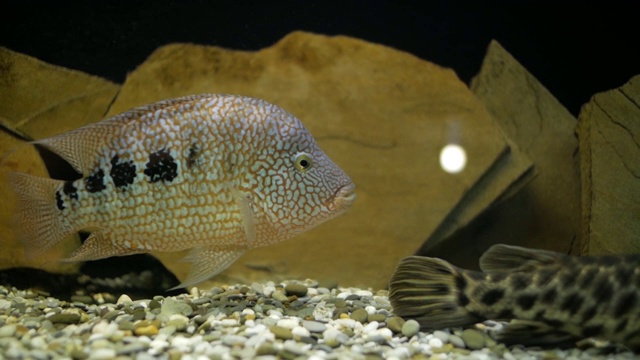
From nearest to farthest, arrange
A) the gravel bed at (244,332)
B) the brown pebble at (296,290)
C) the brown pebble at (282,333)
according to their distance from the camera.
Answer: the gravel bed at (244,332) < the brown pebble at (282,333) < the brown pebble at (296,290)

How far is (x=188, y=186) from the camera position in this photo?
2.81 meters

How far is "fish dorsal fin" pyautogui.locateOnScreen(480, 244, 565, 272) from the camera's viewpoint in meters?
2.97

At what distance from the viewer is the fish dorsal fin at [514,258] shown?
2973 millimetres

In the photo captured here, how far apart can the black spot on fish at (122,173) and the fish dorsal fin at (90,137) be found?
5.5 inches

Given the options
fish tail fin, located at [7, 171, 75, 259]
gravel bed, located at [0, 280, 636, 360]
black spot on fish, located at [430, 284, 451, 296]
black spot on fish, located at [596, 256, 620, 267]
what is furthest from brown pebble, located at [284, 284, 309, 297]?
black spot on fish, located at [596, 256, 620, 267]

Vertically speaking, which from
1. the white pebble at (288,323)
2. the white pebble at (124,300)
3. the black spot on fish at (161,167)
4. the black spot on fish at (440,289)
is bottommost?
the white pebble at (124,300)

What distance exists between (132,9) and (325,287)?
2.41m

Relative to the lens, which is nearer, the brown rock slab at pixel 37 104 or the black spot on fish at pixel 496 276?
the black spot on fish at pixel 496 276

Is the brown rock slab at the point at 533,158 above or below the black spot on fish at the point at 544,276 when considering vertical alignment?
above

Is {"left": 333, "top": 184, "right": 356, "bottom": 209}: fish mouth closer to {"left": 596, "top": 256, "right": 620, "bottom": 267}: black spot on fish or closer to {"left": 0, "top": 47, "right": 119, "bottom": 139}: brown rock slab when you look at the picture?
{"left": 596, "top": 256, "right": 620, "bottom": 267}: black spot on fish

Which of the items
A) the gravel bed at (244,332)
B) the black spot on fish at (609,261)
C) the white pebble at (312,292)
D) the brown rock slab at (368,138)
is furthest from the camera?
the brown rock slab at (368,138)

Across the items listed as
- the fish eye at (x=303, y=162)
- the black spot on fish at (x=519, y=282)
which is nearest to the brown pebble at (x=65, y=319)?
the fish eye at (x=303, y=162)

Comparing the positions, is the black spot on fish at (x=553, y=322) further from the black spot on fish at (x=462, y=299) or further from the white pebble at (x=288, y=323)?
the white pebble at (x=288, y=323)

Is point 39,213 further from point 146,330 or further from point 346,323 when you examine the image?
point 346,323
